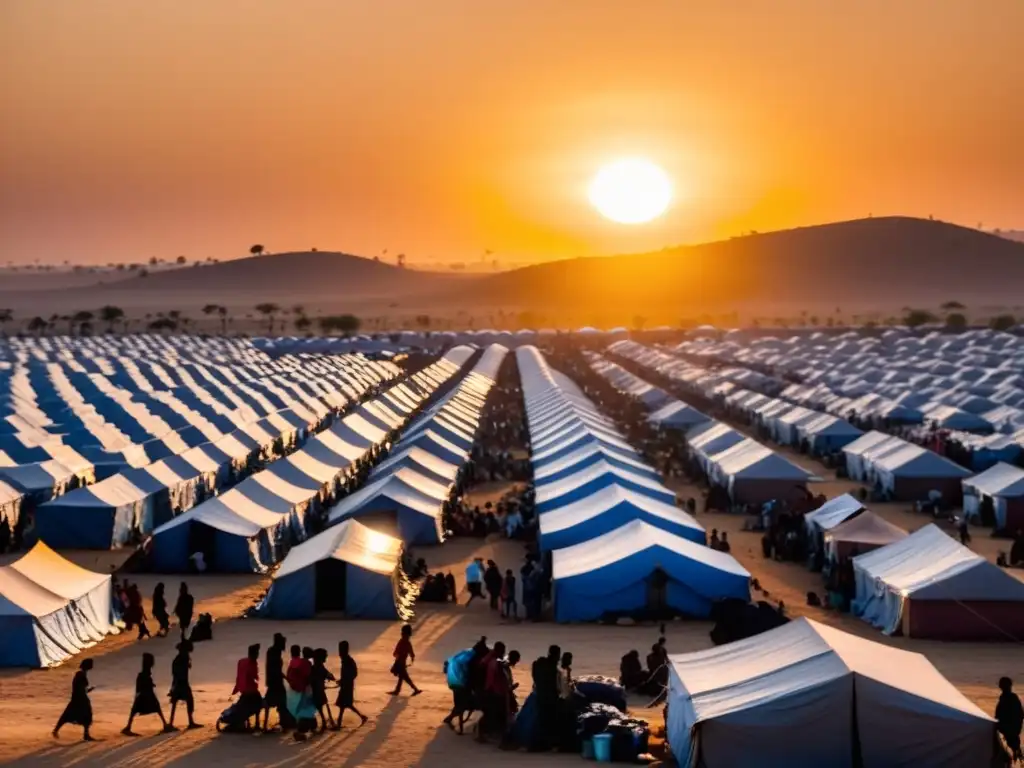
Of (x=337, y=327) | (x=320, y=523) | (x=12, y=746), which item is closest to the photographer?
(x=12, y=746)

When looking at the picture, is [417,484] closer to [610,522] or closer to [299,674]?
[610,522]

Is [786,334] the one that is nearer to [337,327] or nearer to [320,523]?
[337,327]

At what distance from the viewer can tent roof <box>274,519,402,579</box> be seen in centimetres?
2031

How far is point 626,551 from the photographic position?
2020cm

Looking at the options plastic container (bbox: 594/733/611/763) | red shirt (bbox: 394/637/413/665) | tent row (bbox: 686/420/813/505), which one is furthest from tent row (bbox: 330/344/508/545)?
plastic container (bbox: 594/733/611/763)

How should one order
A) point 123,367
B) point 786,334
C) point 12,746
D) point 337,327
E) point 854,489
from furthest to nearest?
point 337,327 → point 786,334 → point 123,367 → point 854,489 → point 12,746

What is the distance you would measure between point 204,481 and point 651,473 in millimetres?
9805

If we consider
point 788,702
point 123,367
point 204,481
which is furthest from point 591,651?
point 123,367

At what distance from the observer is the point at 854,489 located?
34.2 m

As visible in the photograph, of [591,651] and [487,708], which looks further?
[591,651]

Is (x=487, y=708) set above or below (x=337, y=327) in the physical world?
below

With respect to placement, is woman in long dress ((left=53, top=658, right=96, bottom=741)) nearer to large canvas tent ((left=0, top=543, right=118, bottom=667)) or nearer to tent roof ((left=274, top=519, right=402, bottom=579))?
large canvas tent ((left=0, top=543, right=118, bottom=667))

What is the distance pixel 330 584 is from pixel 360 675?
4.32m

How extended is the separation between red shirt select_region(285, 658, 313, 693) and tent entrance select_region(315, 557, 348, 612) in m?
7.22
